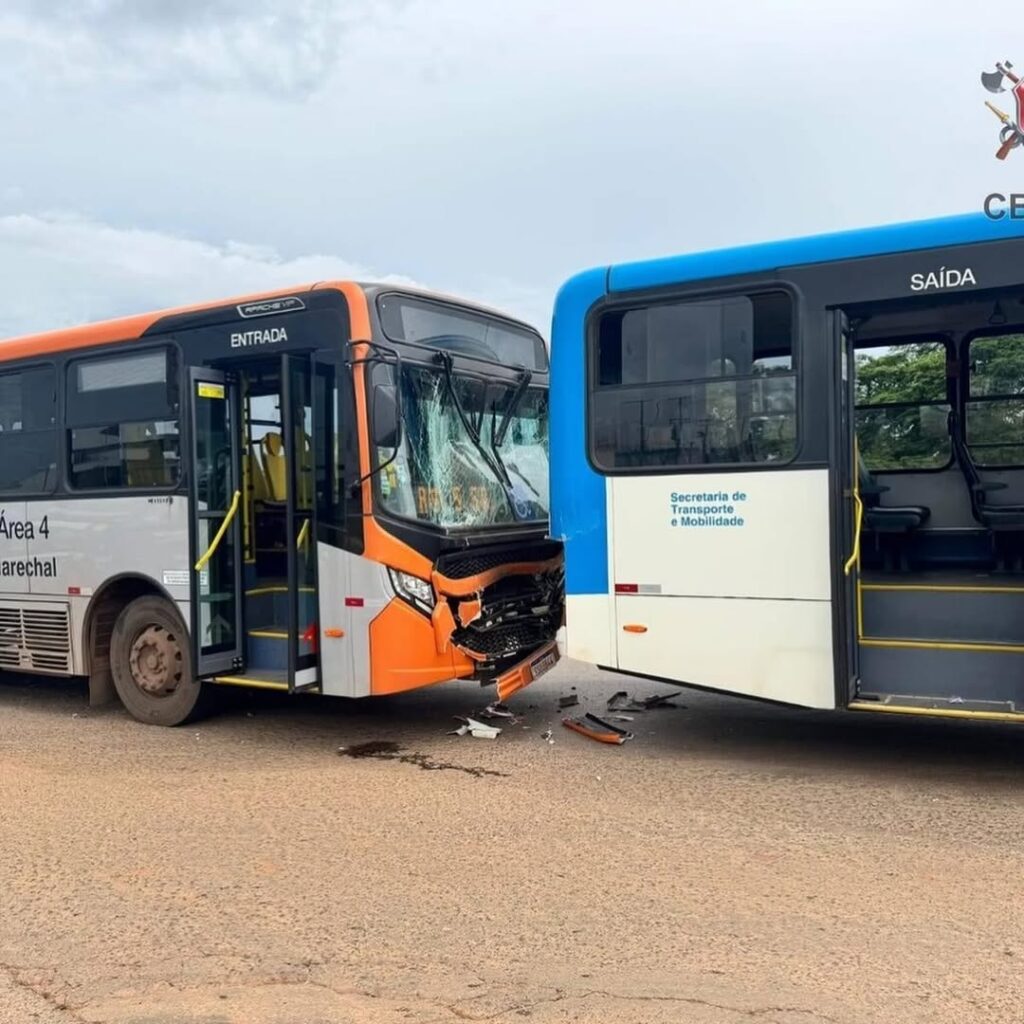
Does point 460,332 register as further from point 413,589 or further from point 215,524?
point 215,524

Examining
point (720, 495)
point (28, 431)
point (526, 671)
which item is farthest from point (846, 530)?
point (28, 431)

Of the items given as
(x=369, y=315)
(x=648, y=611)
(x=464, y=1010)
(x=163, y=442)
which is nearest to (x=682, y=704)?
(x=648, y=611)

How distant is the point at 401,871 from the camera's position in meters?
4.77

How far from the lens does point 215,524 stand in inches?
299

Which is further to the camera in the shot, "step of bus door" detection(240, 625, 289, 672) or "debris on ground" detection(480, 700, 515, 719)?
"debris on ground" detection(480, 700, 515, 719)

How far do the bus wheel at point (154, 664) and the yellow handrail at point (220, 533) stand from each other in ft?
1.81

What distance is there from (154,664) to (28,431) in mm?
2408

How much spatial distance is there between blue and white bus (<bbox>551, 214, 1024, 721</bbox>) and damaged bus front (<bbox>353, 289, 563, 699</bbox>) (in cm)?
80

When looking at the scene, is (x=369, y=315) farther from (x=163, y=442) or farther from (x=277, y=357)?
(x=163, y=442)

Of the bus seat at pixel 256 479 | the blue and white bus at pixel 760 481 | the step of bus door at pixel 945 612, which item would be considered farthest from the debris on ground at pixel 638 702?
the bus seat at pixel 256 479

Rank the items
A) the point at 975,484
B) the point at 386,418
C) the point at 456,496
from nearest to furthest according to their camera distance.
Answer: the point at 386,418 < the point at 456,496 < the point at 975,484

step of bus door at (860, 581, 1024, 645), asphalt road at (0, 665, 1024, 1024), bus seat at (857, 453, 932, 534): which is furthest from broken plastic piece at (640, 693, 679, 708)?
step of bus door at (860, 581, 1024, 645)

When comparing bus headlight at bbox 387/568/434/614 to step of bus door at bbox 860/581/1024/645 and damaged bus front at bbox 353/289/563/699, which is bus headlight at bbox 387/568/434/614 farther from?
step of bus door at bbox 860/581/1024/645

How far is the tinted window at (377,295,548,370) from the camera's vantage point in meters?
7.14
